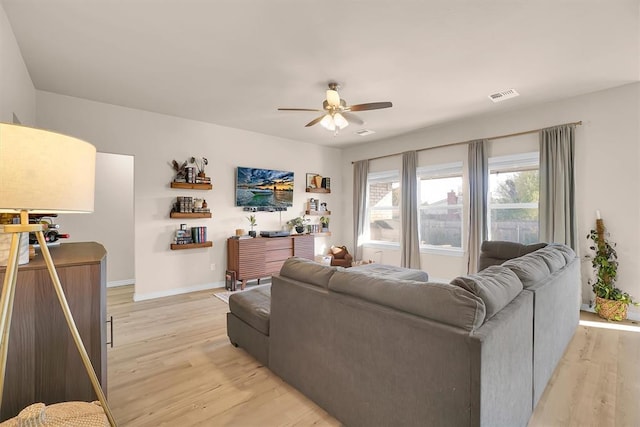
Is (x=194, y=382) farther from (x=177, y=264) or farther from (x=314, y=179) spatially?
(x=314, y=179)

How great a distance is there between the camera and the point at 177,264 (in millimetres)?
4523

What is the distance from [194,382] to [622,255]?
15.7 ft

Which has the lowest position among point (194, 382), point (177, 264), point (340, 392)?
point (194, 382)

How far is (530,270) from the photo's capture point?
74.1 inches

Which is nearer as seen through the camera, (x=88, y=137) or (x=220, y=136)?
(x=88, y=137)

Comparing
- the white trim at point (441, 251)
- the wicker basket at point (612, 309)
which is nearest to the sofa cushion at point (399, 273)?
the white trim at point (441, 251)

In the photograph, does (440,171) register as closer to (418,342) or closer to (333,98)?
(333,98)

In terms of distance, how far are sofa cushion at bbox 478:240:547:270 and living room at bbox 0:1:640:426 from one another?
993mm

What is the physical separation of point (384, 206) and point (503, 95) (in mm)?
2958

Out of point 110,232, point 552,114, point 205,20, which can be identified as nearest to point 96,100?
point 110,232

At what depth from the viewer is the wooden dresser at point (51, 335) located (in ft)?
4.21

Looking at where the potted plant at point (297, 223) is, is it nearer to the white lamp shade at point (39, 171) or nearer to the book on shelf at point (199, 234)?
the book on shelf at point (199, 234)

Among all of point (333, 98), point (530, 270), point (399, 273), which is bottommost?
point (399, 273)

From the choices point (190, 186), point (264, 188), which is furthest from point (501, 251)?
point (190, 186)
